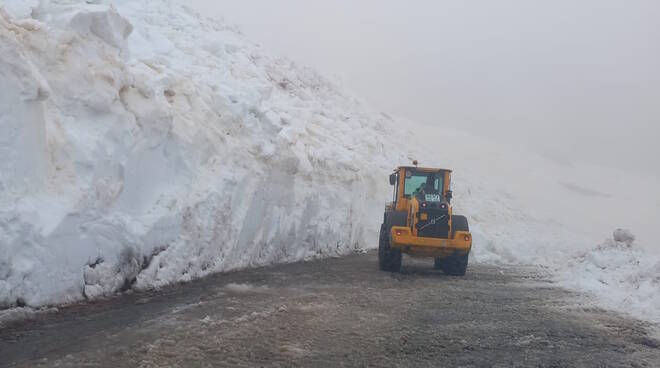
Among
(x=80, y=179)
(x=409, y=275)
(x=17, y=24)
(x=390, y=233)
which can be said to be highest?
(x=17, y=24)

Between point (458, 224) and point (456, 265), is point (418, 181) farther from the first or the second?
point (456, 265)

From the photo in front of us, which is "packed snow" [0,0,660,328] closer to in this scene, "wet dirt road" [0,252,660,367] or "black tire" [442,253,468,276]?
"wet dirt road" [0,252,660,367]

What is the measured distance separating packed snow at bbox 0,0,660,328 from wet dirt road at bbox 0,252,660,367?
2.00 ft

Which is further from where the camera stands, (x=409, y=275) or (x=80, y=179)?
(x=409, y=275)

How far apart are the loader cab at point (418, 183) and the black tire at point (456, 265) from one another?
136 cm

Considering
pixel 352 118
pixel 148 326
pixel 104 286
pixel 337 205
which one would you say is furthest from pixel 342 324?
pixel 352 118

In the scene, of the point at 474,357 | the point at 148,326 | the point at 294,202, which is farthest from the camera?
the point at 294,202

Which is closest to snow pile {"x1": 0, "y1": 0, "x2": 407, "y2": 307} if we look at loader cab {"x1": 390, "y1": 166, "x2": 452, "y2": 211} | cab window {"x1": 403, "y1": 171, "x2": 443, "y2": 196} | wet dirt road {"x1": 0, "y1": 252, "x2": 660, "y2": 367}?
wet dirt road {"x1": 0, "y1": 252, "x2": 660, "y2": 367}

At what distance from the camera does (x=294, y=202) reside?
39.6 ft

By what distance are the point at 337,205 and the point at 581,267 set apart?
19.2 ft

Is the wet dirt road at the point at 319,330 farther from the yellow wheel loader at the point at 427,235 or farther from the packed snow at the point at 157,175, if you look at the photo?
the yellow wheel loader at the point at 427,235

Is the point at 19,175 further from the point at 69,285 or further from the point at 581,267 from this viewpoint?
the point at 581,267

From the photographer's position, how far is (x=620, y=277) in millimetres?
10500

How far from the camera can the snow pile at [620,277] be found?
802 centimetres
